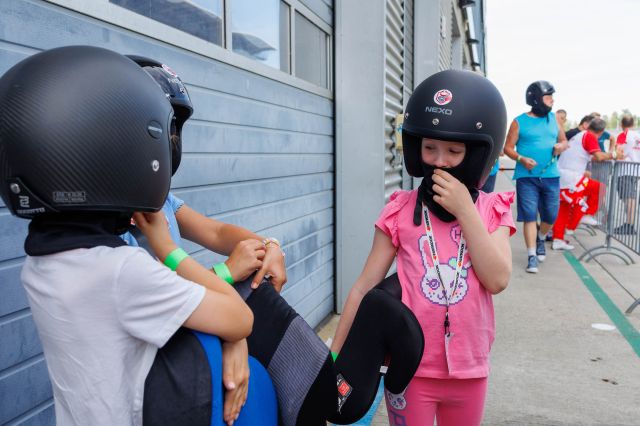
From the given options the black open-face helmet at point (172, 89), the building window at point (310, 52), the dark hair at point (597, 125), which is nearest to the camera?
the black open-face helmet at point (172, 89)

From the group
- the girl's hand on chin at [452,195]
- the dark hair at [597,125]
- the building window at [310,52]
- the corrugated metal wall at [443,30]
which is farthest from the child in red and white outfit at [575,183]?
the girl's hand on chin at [452,195]

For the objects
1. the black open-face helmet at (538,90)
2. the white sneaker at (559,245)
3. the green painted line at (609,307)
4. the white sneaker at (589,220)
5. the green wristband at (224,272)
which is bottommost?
the green painted line at (609,307)

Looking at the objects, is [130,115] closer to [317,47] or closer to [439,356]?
[439,356]

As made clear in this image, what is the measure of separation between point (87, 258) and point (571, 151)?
9.04 meters

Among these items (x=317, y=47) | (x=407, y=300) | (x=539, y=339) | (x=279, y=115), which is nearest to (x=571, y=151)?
(x=539, y=339)

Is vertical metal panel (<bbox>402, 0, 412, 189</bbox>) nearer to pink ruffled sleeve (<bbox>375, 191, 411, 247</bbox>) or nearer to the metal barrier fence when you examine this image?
the metal barrier fence

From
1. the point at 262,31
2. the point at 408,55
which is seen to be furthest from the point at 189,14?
the point at 408,55

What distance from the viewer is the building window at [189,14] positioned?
102 inches

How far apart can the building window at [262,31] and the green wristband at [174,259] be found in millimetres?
2435

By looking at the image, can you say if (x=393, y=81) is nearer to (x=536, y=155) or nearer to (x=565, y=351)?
(x=536, y=155)

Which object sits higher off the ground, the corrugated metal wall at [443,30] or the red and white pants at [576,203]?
the corrugated metal wall at [443,30]

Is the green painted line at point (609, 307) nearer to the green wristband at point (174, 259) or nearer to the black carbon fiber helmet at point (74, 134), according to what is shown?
the green wristband at point (174, 259)

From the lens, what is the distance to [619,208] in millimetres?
8195

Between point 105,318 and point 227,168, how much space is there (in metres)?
2.21
